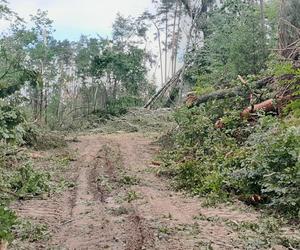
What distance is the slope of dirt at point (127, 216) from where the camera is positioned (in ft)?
17.1

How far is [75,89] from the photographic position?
39.8 m

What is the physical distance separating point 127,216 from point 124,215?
9 cm

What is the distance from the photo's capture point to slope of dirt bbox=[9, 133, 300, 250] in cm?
521

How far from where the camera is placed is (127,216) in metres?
6.37

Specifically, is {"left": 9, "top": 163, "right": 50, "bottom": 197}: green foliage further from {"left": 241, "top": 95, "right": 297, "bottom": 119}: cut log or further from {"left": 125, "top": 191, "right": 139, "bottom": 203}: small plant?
{"left": 241, "top": 95, "right": 297, "bottom": 119}: cut log

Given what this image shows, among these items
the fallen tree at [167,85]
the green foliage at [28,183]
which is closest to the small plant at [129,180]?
the green foliage at [28,183]

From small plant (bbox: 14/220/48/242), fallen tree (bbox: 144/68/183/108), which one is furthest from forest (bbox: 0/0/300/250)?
fallen tree (bbox: 144/68/183/108)

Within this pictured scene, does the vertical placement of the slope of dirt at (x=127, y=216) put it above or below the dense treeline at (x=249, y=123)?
below

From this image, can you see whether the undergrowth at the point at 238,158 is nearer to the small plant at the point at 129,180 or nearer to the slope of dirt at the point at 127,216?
the slope of dirt at the point at 127,216

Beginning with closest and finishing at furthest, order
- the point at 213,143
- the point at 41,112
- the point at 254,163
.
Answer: the point at 254,163
the point at 213,143
the point at 41,112

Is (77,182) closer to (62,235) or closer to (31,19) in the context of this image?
(62,235)

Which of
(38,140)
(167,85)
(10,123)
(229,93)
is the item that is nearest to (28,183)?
(10,123)

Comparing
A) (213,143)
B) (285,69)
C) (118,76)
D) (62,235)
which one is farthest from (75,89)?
(62,235)

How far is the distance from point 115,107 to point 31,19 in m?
7.57
